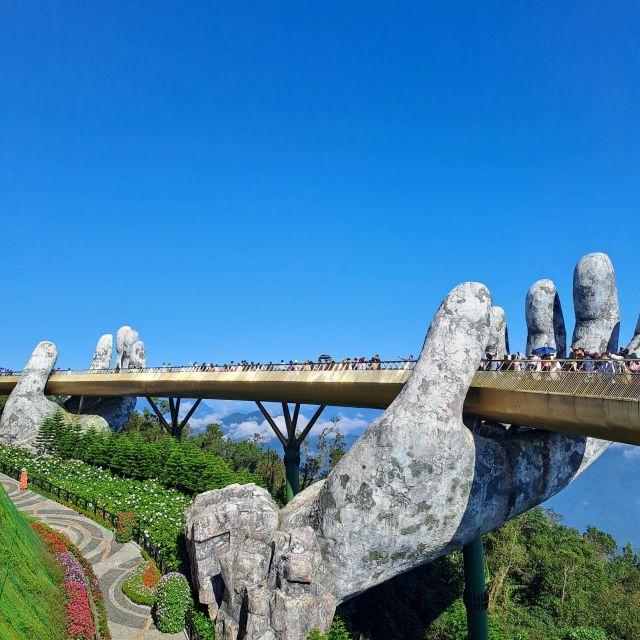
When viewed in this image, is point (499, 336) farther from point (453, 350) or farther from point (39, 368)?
point (39, 368)

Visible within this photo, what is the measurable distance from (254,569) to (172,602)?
3600 millimetres

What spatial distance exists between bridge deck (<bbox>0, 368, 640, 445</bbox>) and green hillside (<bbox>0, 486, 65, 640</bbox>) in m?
14.7

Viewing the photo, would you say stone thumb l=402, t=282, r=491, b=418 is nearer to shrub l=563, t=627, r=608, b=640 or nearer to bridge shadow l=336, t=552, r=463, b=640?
bridge shadow l=336, t=552, r=463, b=640

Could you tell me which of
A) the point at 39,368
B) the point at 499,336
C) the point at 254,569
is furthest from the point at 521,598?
the point at 39,368

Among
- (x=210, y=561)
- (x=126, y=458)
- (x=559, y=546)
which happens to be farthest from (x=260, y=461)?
(x=210, y=561)

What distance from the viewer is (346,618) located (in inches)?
1176

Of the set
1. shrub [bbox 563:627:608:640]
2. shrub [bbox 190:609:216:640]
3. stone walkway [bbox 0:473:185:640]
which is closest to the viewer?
shrub [bbox 190:609:216:640]

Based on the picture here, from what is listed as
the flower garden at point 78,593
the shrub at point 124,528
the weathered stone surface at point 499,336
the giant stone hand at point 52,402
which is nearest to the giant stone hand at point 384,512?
the flower garden at point 78,593

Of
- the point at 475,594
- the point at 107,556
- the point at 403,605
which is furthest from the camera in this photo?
the point at 403,605

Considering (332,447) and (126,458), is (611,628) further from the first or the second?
(126,458)

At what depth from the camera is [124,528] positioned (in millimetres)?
28172

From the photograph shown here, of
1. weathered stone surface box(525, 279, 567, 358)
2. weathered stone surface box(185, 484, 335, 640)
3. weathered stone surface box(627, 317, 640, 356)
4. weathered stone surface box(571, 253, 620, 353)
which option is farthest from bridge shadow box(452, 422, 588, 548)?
weathered stone surface box(185, 484, 335, 640)

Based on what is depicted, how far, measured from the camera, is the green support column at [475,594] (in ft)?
82.7

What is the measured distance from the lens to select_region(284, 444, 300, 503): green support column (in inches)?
1406
